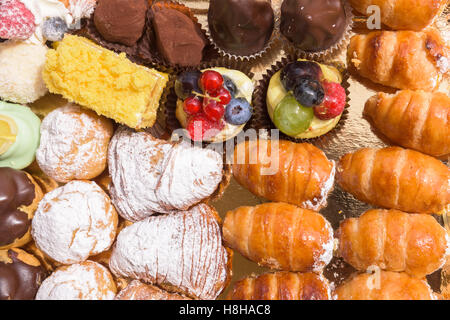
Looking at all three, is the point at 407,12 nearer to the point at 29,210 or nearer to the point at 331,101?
the point at 331,101

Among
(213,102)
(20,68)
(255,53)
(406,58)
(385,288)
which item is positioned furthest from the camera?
(255,53)

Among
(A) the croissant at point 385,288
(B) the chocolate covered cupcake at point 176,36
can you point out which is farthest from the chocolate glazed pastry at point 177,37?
(A) the croissant at point 385,288

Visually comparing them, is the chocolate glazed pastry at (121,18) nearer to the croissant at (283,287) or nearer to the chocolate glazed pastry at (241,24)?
the chocolate glazed pastry at (241,24)

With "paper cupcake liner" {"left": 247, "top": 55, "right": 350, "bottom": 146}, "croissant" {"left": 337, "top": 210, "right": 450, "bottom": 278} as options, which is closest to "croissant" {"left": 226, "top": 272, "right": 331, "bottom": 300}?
"croissant" {"left": 337, "top": 210, "right": 450, "bottom": 278}

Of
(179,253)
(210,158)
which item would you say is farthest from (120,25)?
(179,253)

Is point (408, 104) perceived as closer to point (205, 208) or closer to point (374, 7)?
point (374, 7)

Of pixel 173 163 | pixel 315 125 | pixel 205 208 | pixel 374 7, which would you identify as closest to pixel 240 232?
pixel 205 208
